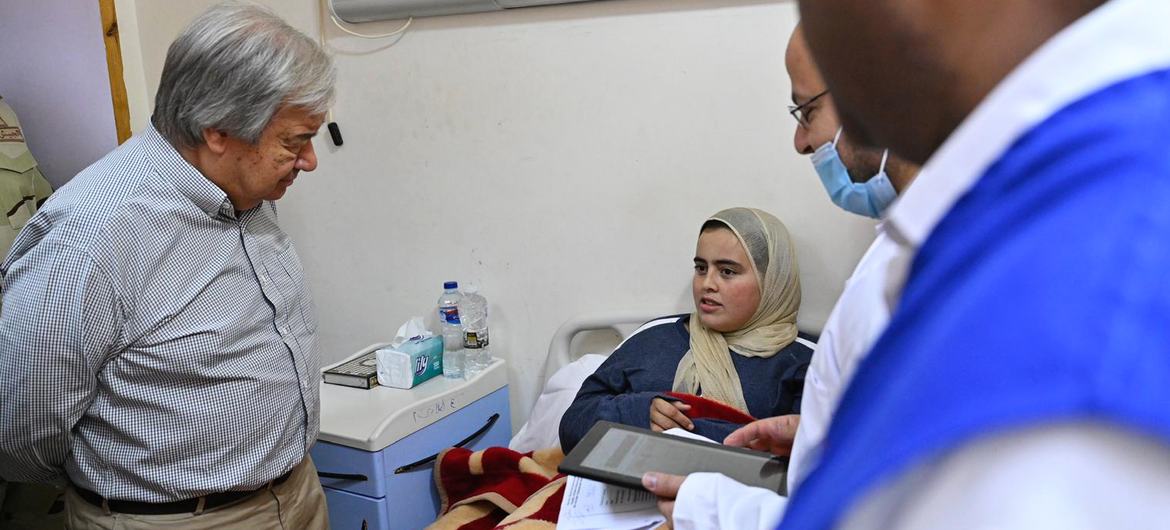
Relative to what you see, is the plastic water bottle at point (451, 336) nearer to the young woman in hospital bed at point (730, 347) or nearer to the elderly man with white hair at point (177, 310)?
the young woman in hospital bed at point (730, 347)

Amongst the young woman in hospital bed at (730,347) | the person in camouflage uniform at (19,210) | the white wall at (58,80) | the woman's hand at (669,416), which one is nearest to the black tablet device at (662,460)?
the woman's hand at (669,416)

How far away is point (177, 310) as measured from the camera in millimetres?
1474

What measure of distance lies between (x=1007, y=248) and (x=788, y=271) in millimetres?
1974

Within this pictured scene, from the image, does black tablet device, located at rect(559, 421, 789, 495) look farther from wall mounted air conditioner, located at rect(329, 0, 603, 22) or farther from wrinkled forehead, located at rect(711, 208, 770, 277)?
wall mounted air conditioner, located at rect(329, 0, 603, 22)

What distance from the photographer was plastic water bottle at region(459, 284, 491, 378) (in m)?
2.58

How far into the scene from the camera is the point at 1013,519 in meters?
0.27

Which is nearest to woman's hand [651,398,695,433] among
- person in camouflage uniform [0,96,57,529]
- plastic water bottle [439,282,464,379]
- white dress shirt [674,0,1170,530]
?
plastic water bottle [439,282,464,379]

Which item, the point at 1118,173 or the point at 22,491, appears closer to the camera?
the point at 1118,173

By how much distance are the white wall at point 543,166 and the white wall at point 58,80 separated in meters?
0.20

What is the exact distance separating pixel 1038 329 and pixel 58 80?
3401 millimetres

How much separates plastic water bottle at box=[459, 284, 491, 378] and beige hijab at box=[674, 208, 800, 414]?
672 mm

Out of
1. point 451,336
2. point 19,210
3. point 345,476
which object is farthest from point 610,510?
point 19,210

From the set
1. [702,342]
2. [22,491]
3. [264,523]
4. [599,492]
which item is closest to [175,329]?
[264,523]

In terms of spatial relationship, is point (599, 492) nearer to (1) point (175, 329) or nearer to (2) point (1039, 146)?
(1) point (175, 329)
